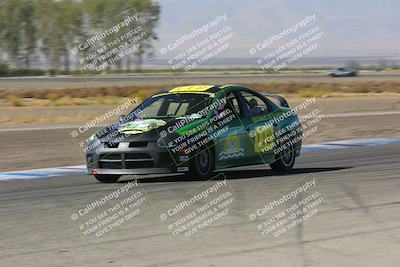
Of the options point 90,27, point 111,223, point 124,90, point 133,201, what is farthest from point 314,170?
point 90,27

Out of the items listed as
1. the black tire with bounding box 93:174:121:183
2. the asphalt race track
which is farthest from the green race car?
the asphalt race track

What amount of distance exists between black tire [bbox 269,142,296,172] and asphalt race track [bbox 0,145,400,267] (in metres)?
0.89

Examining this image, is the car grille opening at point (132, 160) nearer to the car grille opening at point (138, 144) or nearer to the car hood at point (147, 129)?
the car grille opening at point (138, 144)

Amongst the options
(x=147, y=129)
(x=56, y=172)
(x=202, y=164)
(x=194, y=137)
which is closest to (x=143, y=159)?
(x=147, y=129)

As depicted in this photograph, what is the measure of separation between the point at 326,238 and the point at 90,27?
122 meters

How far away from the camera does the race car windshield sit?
1218 centimetres

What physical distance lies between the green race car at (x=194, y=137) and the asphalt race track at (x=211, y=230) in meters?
0.31

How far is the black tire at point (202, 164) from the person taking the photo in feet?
38.3

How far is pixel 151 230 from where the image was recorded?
26.8 feet

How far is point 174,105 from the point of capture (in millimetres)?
12359

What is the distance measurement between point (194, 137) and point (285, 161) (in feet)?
8.11

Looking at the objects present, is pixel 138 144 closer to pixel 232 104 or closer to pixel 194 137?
pixel 194 137

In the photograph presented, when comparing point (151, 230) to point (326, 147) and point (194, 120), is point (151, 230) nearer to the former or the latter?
point (194, 120)

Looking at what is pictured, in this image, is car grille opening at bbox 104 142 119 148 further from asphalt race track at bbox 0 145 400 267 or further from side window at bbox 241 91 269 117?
side window at bbox 241 91 269 117
